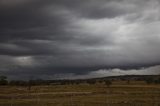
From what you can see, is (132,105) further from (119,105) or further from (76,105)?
(76,105)

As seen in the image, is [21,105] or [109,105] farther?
[21,105]

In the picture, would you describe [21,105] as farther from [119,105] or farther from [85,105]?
[119,105]

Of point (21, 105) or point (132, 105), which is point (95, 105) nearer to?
point (132, 105)

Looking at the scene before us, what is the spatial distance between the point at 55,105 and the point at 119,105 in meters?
11.7

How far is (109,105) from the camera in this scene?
5650 centimetres

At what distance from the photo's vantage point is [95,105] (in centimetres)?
5875

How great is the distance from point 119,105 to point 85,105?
6132 mm

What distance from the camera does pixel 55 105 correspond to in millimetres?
59719

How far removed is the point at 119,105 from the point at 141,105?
372 cm

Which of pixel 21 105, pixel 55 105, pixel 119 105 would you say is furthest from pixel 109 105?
pixel 21 105

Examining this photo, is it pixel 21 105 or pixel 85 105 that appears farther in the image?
pixel 21 105

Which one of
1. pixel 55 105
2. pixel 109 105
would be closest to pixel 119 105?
pixel 109 105

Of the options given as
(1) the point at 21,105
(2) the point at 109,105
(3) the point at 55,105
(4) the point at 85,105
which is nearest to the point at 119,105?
(2) the point at 109,105

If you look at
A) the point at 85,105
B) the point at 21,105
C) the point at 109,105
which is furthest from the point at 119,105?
the point at 21,105
